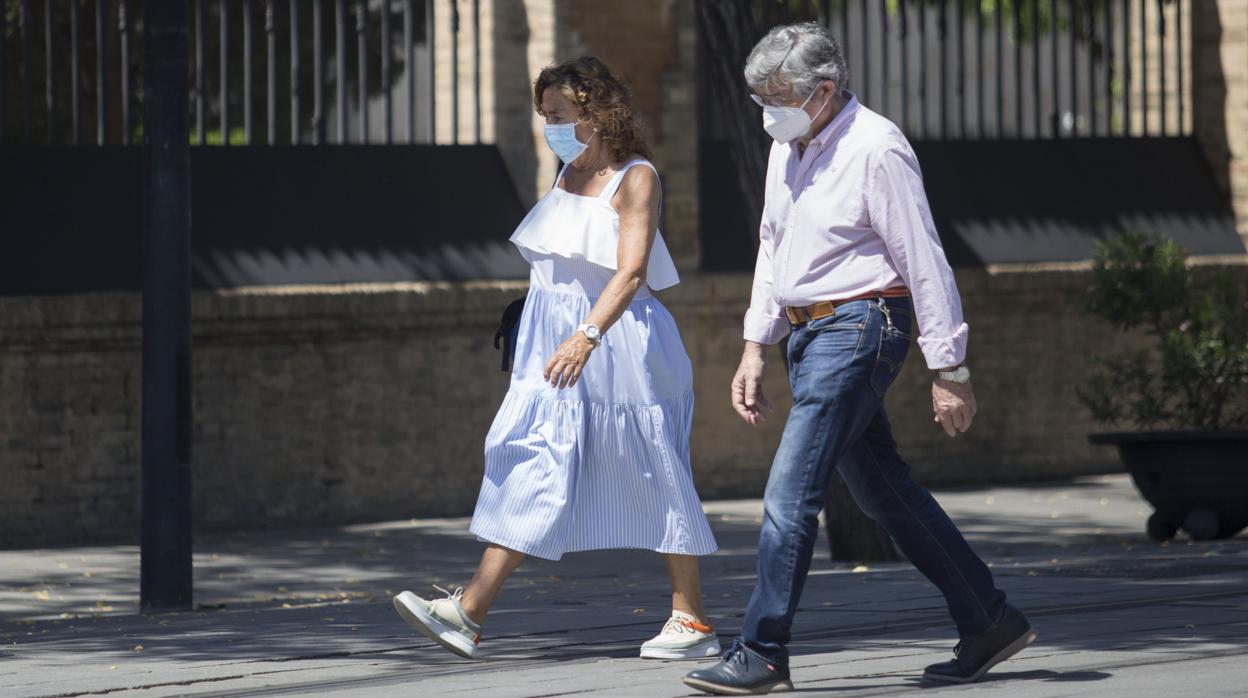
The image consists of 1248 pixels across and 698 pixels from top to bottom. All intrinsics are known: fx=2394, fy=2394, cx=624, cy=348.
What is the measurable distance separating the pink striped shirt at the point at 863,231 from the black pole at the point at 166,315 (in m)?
3.20

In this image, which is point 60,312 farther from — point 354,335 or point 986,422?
point 986,422

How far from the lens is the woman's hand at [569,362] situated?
6988mm

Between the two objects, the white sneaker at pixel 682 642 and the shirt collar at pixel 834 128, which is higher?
the shirt collar at pixel 834 128

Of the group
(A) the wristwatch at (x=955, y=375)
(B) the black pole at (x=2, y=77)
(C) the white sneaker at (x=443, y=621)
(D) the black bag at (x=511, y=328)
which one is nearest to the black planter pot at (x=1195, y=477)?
(D) the black bag at (x=511, y=328)

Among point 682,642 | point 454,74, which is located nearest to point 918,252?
point 682,642

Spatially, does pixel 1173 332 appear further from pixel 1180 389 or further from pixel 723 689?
pixel 723 689

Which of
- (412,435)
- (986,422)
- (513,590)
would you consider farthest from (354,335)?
(986,422)

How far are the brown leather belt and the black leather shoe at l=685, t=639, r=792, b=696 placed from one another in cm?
89

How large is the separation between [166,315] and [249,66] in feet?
13.8

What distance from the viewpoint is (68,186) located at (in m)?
12.1

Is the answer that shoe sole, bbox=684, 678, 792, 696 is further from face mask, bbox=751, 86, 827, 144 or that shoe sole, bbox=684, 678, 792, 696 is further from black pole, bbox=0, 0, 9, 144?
black pole, bbox=0, 0, 9, 144

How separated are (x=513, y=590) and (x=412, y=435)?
340cm

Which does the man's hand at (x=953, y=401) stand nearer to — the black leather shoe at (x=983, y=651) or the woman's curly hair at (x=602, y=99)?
the black leather shoe at (x=983, y=651)

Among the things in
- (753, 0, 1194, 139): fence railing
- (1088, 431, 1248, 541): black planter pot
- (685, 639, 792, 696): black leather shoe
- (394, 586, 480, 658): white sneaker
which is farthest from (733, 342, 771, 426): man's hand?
(753, 0, 1194, 139): fence railing
